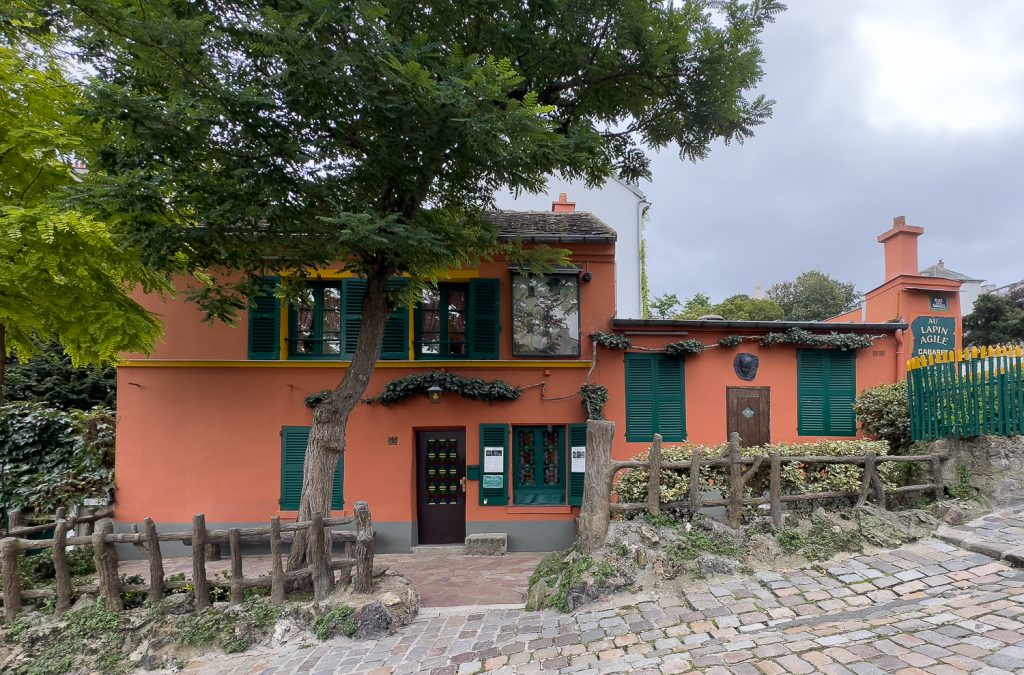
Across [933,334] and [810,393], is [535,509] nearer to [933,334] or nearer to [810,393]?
[810,393]

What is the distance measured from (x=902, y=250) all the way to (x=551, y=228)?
27.4 ft

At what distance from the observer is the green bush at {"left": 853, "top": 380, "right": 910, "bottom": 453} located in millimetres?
8359

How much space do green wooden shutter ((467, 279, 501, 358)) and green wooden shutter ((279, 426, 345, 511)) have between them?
11.2 ft

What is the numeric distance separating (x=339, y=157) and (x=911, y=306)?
1229 centimetres

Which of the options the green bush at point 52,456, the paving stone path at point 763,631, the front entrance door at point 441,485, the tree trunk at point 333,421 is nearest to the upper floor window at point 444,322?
the front entrance door at point 441,485

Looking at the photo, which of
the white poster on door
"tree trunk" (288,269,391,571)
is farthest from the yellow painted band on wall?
"tree trunk" (288,269,391,571)

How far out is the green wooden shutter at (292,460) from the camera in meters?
9.88

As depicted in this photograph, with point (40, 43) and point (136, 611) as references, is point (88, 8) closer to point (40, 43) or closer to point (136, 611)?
point (40, 43)

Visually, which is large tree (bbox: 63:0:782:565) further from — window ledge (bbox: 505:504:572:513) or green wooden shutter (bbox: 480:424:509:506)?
window ledge (bbox: 505:504:572:513)

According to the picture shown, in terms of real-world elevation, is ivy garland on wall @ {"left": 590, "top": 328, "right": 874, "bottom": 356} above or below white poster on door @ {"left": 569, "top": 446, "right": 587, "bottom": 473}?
above

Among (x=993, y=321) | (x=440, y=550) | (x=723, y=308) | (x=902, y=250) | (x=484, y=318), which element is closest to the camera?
(x=440, y=550)

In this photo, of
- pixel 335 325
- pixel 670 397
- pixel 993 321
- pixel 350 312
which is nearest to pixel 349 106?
pixel 350 312

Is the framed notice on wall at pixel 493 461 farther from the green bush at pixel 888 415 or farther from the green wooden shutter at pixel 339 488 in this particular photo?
the green bush at pixel 888 415

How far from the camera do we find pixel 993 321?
19281 mm
